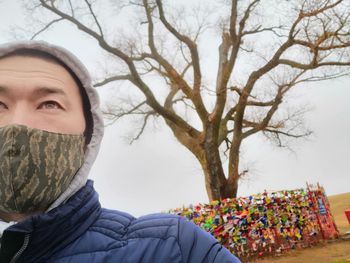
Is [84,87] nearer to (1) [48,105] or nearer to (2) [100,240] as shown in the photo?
(1) [48,105]

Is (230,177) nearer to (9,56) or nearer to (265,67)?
(265,67)

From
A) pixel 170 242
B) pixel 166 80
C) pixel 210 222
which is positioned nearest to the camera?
pixel 170 242

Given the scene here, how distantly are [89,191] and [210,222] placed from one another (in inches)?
369

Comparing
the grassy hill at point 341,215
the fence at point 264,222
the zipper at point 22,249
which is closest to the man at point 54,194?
the zipper at point 22,249

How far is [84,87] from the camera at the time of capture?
148cm

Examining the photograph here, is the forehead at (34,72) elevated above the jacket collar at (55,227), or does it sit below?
above

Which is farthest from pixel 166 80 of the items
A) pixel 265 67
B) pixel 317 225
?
pixel 317 225

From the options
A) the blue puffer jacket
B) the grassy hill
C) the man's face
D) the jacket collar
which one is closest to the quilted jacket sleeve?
the blue puffer jacket

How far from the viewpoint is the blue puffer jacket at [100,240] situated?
104 cm

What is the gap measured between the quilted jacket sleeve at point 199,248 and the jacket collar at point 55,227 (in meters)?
0.39

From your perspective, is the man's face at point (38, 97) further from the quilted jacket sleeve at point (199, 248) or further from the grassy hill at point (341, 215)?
the grassy hill at point (341, 215)

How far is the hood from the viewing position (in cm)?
130

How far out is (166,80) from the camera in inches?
592

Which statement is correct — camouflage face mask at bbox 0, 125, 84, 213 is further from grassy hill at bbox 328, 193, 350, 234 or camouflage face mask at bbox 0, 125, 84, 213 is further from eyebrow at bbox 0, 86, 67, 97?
grassy hill at bbox 328, 193, 350, 234
